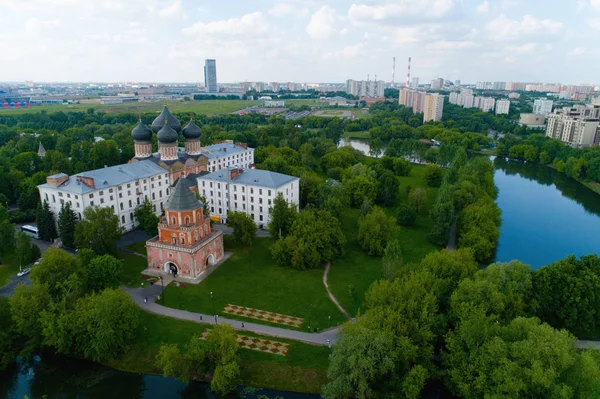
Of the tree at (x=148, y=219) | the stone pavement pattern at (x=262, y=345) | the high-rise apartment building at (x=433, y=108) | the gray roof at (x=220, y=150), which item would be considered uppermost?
the high-rise apartment building at (x=433, y=108)

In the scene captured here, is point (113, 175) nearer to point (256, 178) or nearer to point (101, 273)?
point (256, 178)

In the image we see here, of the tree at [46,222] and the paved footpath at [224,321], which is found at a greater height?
the tree at [46,222]

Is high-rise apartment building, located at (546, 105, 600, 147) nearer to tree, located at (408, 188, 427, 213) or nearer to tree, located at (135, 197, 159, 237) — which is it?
tree, located at (408, 188, 427, 213)

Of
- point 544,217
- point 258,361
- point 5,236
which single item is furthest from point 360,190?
point 5,236

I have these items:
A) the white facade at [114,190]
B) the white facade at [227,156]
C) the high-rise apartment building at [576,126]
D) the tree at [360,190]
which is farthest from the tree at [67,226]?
the high-rise apartment building at [576,126]

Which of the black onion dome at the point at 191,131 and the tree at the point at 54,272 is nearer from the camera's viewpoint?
the tree at the point at 54,272

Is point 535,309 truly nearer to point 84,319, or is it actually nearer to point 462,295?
point 462,295

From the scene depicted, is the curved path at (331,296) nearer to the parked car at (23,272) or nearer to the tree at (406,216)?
the tree at (406,216)
